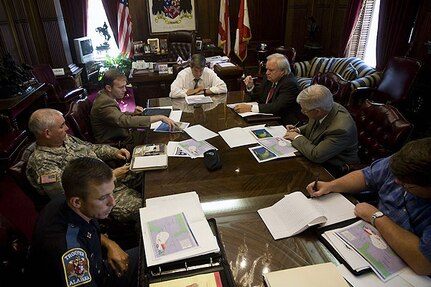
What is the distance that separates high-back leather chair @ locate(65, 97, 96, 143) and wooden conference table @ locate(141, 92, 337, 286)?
587 millimetres

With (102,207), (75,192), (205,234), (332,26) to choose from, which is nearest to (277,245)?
(205,234)

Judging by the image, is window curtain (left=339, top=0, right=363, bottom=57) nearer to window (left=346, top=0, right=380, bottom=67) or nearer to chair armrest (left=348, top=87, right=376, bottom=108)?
window (left=346, top=0, right=380, bottom=67)

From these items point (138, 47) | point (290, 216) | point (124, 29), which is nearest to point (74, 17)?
point (124, 29)

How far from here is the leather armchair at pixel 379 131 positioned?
1.79 metres

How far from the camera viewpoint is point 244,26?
5.46 metres

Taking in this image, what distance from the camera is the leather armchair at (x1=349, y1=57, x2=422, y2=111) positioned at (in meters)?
3.19

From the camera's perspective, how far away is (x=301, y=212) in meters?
1.29

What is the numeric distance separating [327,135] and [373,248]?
849 millimetres

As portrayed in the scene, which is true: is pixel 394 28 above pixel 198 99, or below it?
above

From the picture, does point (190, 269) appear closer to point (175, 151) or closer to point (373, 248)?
point (373, 248)

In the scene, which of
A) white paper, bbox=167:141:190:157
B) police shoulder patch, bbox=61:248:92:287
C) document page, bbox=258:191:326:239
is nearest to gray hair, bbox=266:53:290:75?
white paper, bbox=167:141:190:157

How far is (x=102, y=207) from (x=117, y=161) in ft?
3.66

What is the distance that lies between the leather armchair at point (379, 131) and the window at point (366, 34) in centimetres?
280

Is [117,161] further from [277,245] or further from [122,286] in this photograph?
[277,245]
